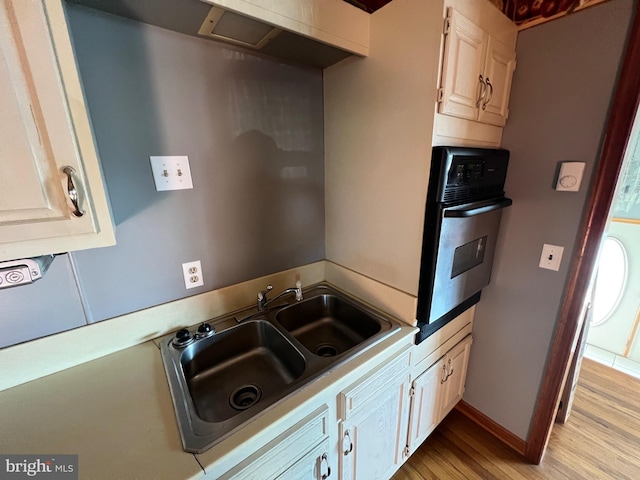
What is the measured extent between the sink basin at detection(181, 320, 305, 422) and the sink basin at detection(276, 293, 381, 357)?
0.46ft

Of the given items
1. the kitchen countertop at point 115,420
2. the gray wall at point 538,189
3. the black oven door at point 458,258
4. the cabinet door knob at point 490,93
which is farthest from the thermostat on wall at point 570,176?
the kitchen countertop at point 115,420

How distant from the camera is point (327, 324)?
4.67 ft

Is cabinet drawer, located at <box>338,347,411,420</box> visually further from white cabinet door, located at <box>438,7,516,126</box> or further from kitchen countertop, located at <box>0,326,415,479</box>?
white cabinet door, located at <box>438,7,516,126</box>

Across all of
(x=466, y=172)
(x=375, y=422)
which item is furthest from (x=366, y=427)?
(x=466, y=172)

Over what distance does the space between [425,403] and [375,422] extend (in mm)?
436

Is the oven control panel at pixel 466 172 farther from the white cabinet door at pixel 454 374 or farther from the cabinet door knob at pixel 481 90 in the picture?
the white cabinet door at pixel 454 374

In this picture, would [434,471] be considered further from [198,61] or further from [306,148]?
[198,61]

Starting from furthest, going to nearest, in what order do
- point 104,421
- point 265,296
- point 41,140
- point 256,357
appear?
point 265,296, point 256,357, point 104,421, point 41,140

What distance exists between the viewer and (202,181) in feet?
3.61

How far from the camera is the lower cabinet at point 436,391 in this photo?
1.29 metres

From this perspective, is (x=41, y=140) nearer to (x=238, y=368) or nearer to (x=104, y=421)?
(x=104, y=421)

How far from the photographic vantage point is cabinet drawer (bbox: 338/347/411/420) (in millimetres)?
906

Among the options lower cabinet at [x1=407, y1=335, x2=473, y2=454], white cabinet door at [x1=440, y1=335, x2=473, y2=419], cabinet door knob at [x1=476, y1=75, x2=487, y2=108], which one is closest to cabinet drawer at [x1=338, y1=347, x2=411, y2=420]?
lower cabinet at [x1=407, y1=335, x2=473, y2=454]

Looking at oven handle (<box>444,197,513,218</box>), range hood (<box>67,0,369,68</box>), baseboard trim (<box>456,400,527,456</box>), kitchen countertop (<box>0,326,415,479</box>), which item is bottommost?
baseboard trim (<box>456,400,527,456</box>)
